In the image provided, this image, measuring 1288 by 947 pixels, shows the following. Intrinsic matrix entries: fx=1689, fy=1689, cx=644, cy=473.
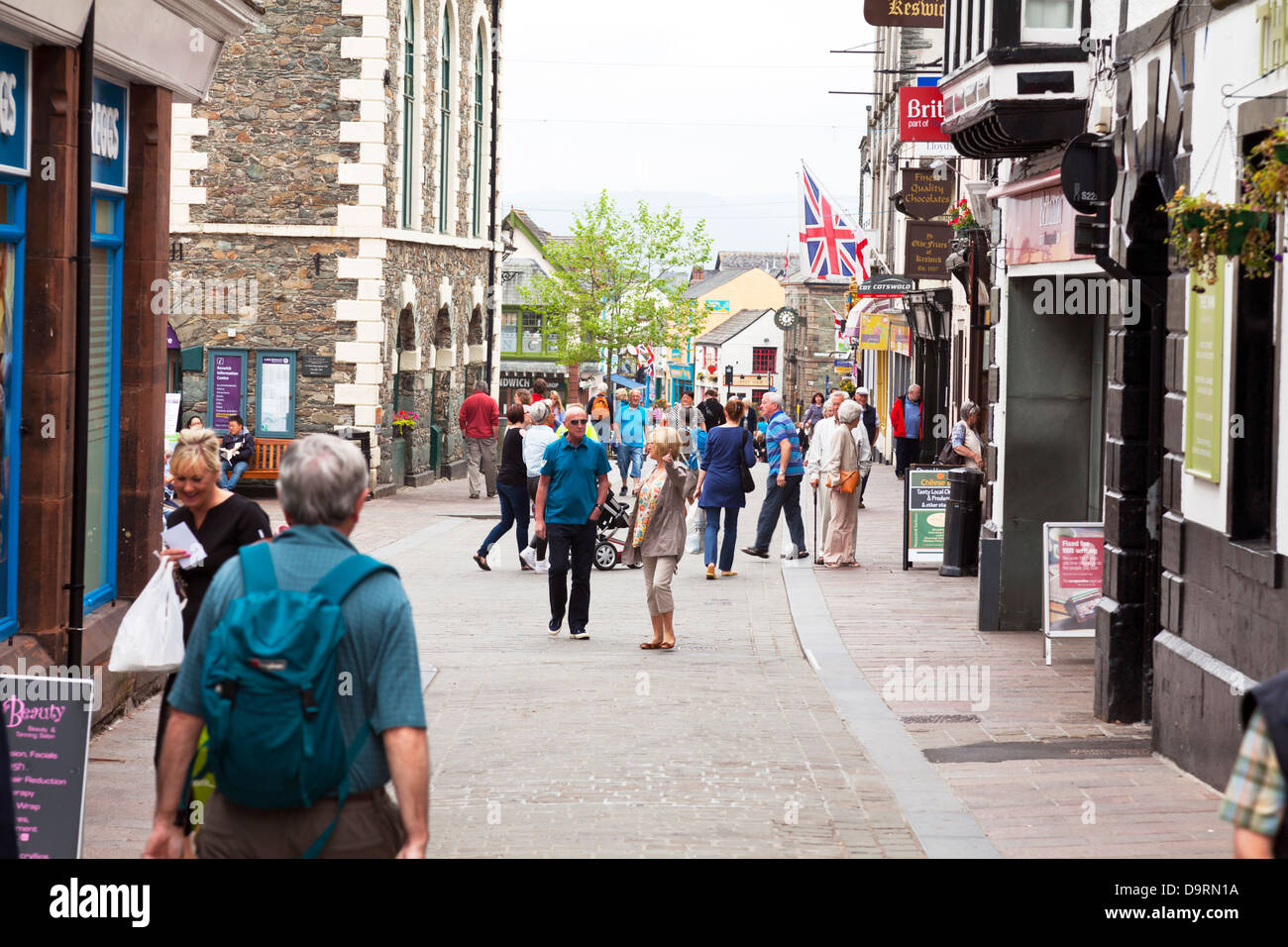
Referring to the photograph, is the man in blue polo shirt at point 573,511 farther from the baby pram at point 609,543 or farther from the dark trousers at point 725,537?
the baby pram at point 609,543

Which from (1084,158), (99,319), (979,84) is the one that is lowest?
(99,319)

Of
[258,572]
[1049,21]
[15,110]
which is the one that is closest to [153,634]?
[258,572]

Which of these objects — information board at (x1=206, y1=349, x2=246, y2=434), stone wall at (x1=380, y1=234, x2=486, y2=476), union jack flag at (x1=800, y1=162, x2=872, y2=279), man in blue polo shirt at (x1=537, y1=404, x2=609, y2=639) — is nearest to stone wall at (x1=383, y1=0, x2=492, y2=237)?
stone wall at (x1=380, y1=234, x2=486, y2=476)

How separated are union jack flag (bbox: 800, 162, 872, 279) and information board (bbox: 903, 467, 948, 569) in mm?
12963

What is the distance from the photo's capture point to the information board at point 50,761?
545 centimetres

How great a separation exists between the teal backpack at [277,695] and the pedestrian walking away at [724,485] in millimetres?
13852

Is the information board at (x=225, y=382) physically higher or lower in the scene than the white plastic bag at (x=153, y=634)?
higher

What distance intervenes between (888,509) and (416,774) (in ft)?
80.7

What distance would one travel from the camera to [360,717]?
152 inches

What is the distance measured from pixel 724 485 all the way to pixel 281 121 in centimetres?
1345

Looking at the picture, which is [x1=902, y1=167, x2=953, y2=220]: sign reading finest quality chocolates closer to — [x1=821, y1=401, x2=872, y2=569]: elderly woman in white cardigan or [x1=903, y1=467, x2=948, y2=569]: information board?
[x1=821, y1=401, x2=872, y2=569]: elderly woman in white cardigan

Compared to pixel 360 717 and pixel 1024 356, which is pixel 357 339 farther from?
pixel 360 717

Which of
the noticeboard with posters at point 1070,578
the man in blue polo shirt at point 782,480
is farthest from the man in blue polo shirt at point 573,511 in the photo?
the man in blue polo shirt at point 782,480
